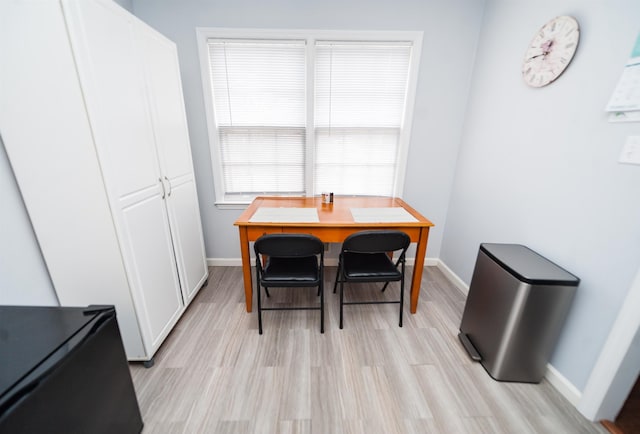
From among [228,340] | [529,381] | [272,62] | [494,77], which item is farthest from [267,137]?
[529,381]

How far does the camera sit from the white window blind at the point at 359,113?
224cm

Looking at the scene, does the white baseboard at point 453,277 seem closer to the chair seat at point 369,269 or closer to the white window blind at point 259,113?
the chair seat at point 369,269

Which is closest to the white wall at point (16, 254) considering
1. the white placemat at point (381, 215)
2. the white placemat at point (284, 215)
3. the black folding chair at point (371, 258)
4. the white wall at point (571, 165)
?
the white placemat at point (284, 215)

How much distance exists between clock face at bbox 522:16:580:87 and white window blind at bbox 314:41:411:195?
954mm

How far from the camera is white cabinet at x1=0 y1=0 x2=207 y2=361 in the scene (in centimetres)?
102

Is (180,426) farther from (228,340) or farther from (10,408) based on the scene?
(10,408)

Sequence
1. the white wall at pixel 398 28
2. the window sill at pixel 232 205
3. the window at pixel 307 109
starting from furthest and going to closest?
the window sill at pixel 232 205
the window at pixel 307 109
the white wall at pixel 398 28

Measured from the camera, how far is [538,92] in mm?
1586

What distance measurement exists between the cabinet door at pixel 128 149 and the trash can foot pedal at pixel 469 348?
211 centimetres

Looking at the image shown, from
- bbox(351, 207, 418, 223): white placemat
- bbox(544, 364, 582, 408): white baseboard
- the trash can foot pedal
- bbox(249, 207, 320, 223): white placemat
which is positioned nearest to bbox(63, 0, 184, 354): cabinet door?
bbox(249, 207, 320, 223): white placemat

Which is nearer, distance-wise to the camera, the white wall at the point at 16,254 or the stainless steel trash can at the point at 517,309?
the white wall at the point at 16,254

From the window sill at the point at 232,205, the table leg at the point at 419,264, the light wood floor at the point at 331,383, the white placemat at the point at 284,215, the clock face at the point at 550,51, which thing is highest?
the clock face at the point at 550,51

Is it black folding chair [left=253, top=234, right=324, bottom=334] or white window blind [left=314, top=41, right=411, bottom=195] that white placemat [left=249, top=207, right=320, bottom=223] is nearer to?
black folding chair [left=253, top=234, right=324, bottom=334]

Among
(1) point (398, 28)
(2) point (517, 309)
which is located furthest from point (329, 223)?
(1) point (398, 28)
